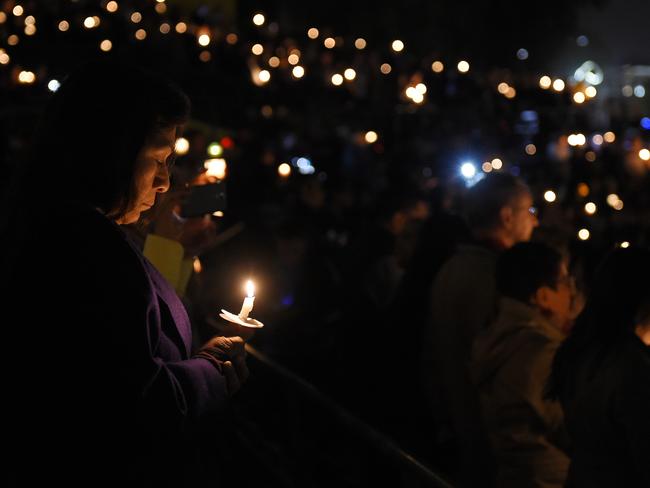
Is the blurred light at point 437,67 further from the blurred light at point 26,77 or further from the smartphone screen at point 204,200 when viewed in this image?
the smartphone screen at point 204,200

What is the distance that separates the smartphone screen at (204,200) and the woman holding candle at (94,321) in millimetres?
1618

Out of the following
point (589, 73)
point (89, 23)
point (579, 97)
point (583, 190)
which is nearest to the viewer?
point (583, 190)

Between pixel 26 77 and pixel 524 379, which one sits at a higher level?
pixel 524 379

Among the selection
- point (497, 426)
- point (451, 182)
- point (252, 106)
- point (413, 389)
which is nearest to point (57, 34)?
point (252, 106)

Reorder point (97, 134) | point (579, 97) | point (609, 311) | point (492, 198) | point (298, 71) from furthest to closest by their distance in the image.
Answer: point (298, 71)
point (579, 97)
point (492, 198)
point (609, 311)
point (97, 134)

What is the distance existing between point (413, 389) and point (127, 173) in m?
3.25

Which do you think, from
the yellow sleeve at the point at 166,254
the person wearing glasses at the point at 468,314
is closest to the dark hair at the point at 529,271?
the person wearing glasses at the point at 468,314

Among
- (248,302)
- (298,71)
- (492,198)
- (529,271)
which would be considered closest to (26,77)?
(298,71)

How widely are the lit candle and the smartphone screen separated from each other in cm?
149

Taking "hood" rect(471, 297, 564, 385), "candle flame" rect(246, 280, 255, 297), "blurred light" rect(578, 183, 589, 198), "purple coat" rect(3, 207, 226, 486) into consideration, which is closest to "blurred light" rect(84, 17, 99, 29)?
"blurred light" rect(578, 183, 589, 198)

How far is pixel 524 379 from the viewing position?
3684 mm

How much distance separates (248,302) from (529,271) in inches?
84.0

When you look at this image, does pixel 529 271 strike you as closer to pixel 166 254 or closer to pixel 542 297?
pixel 542 297

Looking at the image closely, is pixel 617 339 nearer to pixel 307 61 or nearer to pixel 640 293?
pixel 640 293
